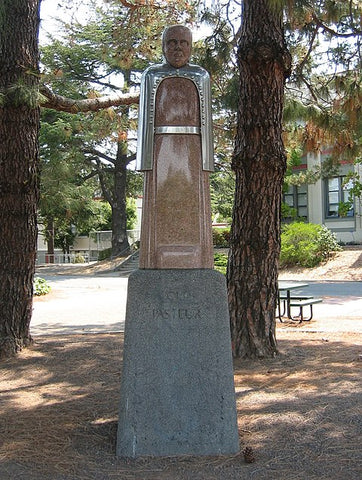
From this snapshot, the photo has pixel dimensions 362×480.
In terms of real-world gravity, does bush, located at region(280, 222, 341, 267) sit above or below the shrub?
above

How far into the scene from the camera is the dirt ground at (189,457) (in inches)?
161

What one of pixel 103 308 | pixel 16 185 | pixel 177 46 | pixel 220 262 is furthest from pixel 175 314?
pixel 220 262

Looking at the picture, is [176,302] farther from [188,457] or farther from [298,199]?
[298,199]

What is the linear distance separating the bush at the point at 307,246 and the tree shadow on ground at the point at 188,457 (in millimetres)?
19139

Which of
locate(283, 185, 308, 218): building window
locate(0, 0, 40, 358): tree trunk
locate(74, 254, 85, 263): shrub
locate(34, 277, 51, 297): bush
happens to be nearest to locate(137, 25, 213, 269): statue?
locate(0, 0, 40, 358): tree trunk

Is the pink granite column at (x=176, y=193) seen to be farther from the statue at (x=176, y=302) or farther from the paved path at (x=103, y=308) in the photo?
the paved path at (x=103, y=308)

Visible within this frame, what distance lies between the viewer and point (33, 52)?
8273mm

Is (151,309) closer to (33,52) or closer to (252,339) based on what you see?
(252,339)

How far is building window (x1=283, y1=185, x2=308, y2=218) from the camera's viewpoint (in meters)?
35.7

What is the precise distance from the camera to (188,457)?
14.2ft

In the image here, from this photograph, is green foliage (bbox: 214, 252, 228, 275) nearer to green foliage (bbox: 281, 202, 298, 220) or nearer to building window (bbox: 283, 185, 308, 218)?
green foliage (bbox: 281, 202, 298, 220)

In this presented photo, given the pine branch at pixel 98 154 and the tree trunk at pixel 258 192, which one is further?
the pine branch at pixel 98 154

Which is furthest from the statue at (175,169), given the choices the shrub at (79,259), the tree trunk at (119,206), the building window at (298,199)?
the shrub at (79,259)

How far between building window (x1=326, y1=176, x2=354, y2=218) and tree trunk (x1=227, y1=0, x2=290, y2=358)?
26234 millimetres
